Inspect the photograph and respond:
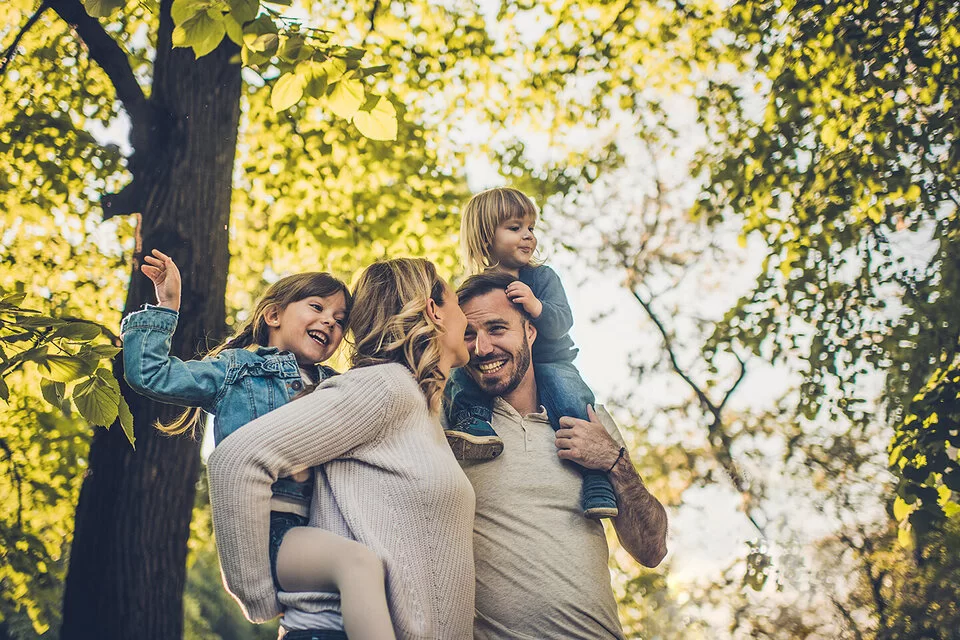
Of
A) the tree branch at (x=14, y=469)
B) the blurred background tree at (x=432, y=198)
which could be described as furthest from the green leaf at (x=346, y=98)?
the tree branch at (x=14, y=469)

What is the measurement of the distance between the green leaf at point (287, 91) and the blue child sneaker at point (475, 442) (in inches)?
56.4

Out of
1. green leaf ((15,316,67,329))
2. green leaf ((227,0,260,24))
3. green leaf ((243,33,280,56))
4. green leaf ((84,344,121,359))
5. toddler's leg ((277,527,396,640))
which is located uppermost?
green leaf ((243,33,280,56))

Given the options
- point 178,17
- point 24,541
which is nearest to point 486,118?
point 24,541

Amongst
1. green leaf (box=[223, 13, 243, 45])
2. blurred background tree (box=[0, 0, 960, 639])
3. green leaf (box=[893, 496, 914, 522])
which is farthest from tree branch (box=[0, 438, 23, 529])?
green leaf (box=[893, 496, 914, 522])

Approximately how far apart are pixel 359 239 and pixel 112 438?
4.49 m

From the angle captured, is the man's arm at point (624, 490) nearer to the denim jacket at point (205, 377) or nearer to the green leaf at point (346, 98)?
the denim jacket at point (205, 377)

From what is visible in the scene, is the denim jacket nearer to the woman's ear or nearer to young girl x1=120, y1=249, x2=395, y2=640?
young girl x1=120, y1=249, x2=395, y2=640

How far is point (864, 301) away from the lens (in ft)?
23.4

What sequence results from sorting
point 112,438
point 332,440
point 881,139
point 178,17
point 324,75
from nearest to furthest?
point 332,440 → point 178,17 → point 324,75 → point 112,438 → point 881,139

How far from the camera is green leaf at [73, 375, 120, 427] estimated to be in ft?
10.5

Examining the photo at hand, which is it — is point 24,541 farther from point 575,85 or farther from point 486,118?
point 575,85

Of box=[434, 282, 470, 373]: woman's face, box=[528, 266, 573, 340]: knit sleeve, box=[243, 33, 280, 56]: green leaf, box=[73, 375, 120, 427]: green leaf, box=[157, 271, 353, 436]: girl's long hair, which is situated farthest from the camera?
box=[528, 266, 573, 340]: knit sleeve

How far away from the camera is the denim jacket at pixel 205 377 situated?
2902 mm

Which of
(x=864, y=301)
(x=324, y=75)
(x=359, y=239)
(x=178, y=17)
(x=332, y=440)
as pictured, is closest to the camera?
(x=332, y=440)
